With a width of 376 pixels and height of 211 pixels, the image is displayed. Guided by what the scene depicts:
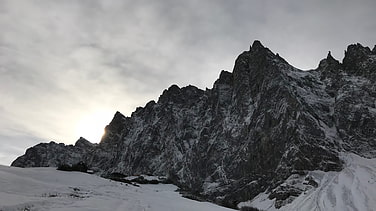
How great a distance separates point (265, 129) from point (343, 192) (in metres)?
38.4

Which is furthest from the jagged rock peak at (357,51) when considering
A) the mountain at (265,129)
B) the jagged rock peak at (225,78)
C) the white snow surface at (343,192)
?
the jagged rock peak at (225,78)

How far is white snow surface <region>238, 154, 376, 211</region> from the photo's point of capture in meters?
41.3

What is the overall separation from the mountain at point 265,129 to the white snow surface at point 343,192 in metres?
2.15

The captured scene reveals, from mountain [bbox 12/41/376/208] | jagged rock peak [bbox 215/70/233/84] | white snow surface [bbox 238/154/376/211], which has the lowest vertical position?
white snow surface [bbox 238/154/376/211]

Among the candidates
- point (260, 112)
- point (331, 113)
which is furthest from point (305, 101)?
point (260, 112)

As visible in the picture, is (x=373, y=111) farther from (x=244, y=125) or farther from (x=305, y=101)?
(x=244, y=125)

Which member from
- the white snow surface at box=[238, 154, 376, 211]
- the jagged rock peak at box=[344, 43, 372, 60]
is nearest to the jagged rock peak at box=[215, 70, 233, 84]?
the jagged rock peak at box=[344, 43, 372, 60]

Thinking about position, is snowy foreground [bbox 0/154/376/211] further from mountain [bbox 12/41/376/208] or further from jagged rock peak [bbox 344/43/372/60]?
jagged rock peak [bbox 344/43/372/60]

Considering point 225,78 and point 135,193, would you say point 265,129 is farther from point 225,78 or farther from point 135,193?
point 135,193

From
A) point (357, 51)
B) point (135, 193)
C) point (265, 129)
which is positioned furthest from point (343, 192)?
point (357, 51)

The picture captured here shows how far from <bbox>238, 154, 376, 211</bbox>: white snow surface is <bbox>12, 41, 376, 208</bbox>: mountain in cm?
215

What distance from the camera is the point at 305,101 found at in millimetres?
81438

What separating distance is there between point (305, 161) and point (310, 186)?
33.9ft

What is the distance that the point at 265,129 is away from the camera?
85312 millimetres
